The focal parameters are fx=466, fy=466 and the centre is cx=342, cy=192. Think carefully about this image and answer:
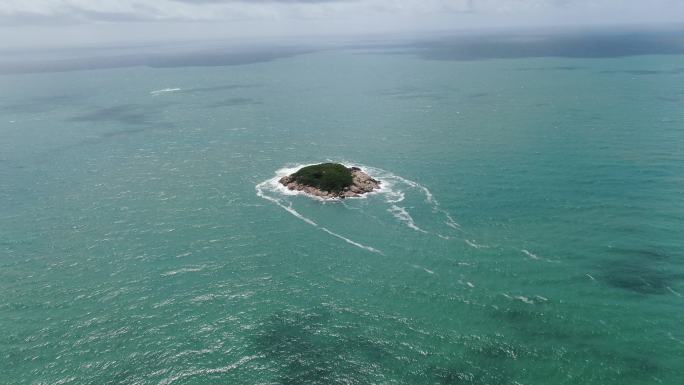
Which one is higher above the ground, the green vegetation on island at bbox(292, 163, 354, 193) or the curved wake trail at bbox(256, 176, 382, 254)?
the green vegetation on island at bbox(292, 163, 354, 193)

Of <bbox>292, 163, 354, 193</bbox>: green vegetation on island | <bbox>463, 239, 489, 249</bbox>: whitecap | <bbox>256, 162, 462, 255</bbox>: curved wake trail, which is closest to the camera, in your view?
<bbox>463, 239, 489, 249</bbox>: whitecap

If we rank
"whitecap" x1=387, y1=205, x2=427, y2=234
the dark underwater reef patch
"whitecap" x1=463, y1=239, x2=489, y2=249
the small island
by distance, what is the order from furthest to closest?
the small island < "whitecap" x1=387, y1=205, x2=427, y2=234 < "whitecap" x1=463, y1=239, x2=489, y2=249 < the dark underwater reef patch

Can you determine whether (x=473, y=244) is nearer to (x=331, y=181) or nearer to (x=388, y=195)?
Result: (x=388, y=195)

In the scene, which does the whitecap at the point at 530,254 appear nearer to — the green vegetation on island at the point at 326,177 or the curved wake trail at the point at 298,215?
the curved wake trail at the point at 298,215

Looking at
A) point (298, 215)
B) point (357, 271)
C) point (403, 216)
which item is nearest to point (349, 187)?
point (298, 215)

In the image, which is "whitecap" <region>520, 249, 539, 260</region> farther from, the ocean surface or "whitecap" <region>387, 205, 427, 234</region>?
"whitecap" <region>387, 205, 427, 234</region>

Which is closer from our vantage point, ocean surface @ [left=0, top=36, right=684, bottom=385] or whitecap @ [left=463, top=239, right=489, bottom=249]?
ocean surface @ [left=0, top=36, right=684, bottom=385]

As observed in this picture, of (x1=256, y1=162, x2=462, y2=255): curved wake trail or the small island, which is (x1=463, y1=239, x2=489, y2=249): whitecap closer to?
(x1=256, y1=162, x2=462, y2=255): curved wake trail

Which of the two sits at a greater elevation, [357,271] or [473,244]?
[473,244]

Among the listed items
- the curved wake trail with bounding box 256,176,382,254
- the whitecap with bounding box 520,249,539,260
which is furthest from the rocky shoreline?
the whitecap with bounding box 520,249,539,260
